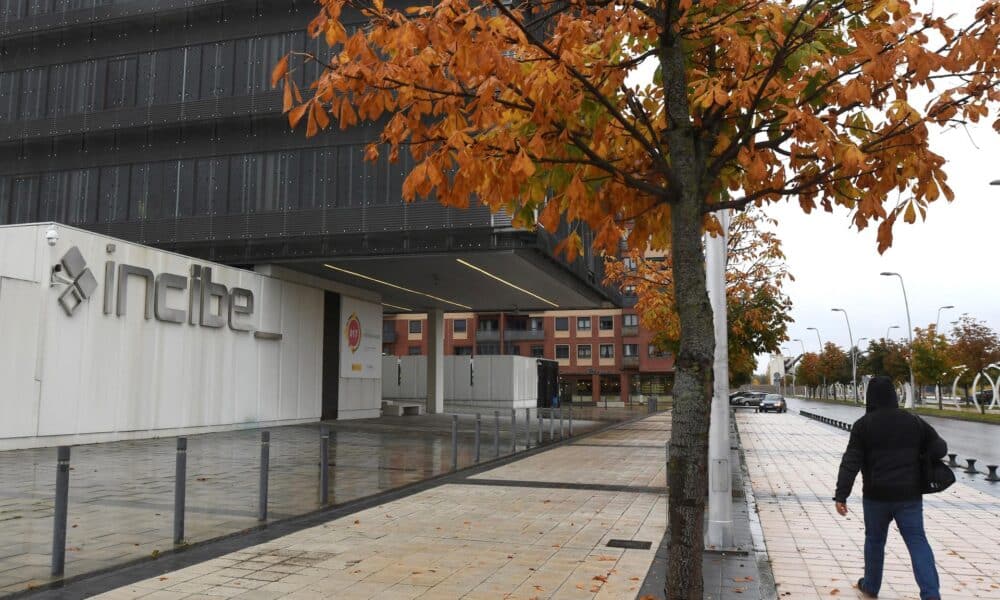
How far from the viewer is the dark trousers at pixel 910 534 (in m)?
5.41

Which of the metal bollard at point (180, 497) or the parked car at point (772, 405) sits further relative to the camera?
the parked car at point (772, 405)

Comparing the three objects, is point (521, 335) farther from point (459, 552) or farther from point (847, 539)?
point (459, 552)

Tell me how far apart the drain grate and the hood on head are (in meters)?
2.81

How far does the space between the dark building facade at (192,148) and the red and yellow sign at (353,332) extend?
3.30 m

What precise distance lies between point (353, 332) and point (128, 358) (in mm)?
12738

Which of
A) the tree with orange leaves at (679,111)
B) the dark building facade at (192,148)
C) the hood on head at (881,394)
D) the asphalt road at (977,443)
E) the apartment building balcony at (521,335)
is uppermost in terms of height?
the dark building facade at (192,148)

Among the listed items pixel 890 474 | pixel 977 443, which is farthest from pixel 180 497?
pixel 977 443

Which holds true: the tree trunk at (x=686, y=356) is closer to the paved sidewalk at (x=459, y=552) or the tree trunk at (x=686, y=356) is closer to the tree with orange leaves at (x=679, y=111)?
the tree with orange leaves at (x=679, y=111)

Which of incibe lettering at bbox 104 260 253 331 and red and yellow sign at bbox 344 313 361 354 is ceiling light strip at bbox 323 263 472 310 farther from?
incibe lettering at bbox 104 260 253 331

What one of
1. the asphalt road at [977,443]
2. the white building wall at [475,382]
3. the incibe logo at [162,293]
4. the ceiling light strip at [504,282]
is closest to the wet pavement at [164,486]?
the incibe logo at [162,293]

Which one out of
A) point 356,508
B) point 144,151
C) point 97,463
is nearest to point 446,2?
point 356,508

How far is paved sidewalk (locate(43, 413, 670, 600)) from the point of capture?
19.8ft

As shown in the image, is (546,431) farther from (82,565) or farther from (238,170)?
(82,565)

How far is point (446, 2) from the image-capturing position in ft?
14.1
